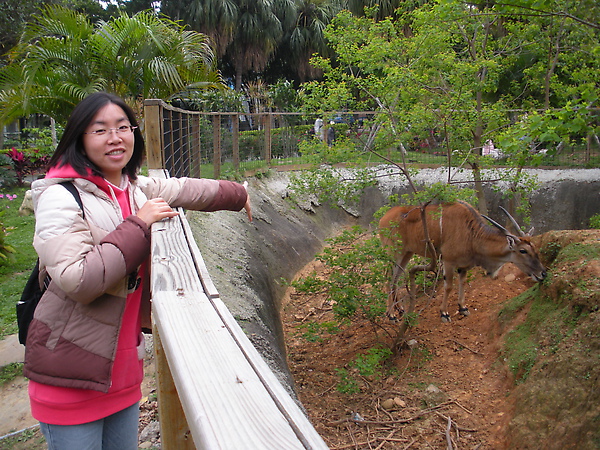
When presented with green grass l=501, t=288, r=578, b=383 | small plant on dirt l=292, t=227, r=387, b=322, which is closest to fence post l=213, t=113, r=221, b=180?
small plant on dirt l=292, t=227, r=387, b=322

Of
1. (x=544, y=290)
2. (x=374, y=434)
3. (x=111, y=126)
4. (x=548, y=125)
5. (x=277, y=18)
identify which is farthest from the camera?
(x=277, y=18)

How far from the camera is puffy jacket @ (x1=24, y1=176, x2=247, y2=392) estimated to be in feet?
5.58

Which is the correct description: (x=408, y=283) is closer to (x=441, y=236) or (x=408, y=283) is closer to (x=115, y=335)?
(x=441, y=236)

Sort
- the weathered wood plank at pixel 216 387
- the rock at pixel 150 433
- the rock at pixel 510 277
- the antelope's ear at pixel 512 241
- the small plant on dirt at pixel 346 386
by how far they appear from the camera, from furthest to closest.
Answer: the rock at pixel 510 277 → the antelope's ear at pixel 512 241 → the small plant on dirt at pixel 346 386 → the rock at pixel 150 433 → the weathered wood plank at pixel 216 387

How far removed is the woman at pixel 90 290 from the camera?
1733 millimetres

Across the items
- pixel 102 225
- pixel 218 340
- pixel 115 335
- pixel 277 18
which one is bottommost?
pixel 115 335

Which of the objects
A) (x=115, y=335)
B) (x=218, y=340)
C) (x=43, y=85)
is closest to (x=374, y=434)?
(x=115, y=335)

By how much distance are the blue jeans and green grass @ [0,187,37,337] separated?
14.0 feet

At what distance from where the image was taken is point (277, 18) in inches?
1064

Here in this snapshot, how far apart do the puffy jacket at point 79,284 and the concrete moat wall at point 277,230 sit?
9.98 feet

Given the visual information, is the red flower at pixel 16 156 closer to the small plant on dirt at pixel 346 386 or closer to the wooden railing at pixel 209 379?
the small plant on dirt at pixel 346 386

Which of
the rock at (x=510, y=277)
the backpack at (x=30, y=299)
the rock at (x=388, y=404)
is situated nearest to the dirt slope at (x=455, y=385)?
the rock at (x=388, y=404)

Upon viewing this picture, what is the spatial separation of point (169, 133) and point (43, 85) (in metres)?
4.04

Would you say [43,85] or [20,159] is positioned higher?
[43,85]
